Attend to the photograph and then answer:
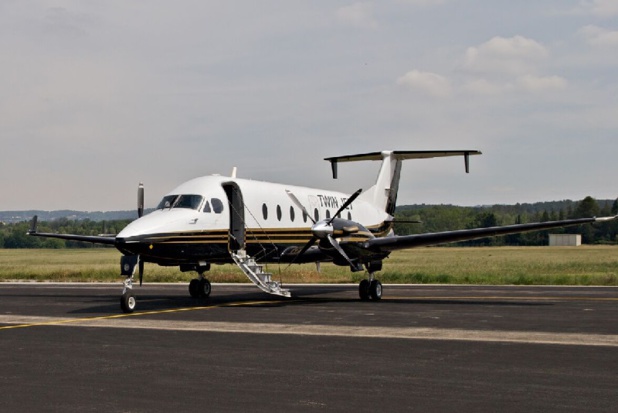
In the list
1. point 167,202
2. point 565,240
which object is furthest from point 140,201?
point 565,240

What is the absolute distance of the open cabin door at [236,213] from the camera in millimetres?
27641

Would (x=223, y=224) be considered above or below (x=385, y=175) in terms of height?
below

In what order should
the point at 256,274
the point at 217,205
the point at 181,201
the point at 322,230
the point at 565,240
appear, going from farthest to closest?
1. the point at 565,240
2. the point at 256,274
3. the point at 217,205
4. the point at 322,230
5. the point at 181,201

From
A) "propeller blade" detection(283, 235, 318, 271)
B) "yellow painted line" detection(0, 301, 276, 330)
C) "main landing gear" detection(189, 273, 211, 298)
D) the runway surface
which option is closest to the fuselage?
"propeller blade" detection(283, 235, 318, 271)

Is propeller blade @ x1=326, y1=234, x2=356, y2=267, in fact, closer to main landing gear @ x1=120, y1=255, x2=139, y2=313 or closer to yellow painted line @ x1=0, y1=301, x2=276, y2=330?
yellow painted line @ x1=0, y1=301, x2=276, y2=330

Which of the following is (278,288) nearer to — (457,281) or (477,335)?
(477,335)

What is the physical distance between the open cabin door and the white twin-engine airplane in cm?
3

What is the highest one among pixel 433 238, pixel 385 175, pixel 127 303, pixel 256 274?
→ pixel 385 175

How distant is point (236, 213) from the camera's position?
2775 centimetres

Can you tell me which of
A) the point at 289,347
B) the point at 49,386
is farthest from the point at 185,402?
the point at 289,347

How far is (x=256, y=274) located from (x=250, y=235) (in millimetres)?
1551

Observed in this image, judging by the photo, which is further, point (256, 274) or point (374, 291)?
point (374, 291)

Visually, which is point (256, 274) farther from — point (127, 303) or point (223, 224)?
point (127, 303)

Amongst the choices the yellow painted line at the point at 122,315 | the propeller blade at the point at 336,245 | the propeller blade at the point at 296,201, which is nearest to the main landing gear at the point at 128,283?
the yellow painted line at the point at 122,315
